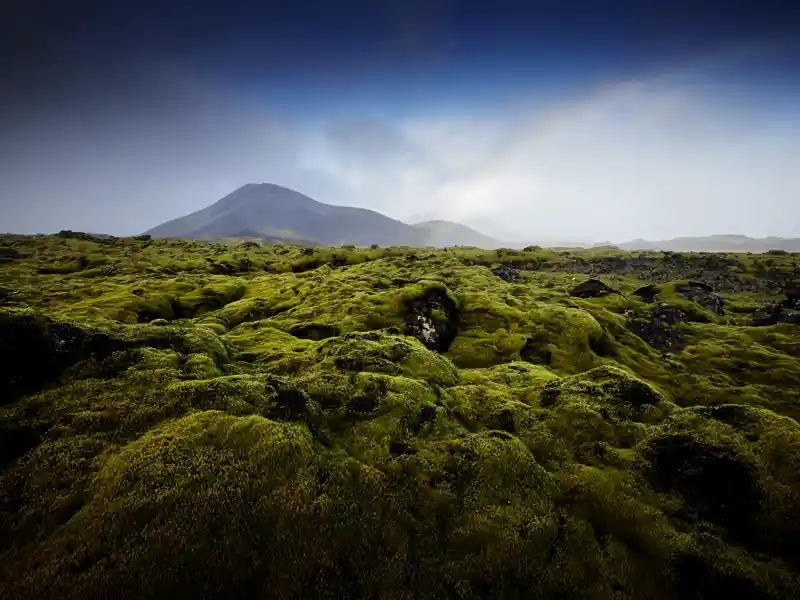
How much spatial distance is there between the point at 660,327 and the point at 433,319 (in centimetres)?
2368

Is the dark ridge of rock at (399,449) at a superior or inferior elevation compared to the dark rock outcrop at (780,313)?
superior

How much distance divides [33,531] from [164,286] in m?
40.2

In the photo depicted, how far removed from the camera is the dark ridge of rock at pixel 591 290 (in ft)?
155

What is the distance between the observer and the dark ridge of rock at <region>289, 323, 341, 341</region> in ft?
84.4

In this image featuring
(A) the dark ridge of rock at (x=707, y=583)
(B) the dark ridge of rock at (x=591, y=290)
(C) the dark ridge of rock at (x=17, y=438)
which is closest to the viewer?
(A) the dark ridge of rock at (x=707, y=583)

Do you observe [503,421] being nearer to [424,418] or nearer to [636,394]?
[424,418]

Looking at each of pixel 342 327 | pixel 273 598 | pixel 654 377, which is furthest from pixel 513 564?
pixel 654 377

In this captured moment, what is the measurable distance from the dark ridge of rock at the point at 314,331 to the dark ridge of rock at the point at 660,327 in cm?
2761

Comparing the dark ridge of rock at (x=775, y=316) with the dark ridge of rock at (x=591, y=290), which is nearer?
the dark ridge of rock at (x=775, y=316)

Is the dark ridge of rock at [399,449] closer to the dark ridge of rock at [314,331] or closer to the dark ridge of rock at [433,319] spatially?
the dark ridge of rock at [433,319]

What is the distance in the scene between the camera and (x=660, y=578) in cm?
859

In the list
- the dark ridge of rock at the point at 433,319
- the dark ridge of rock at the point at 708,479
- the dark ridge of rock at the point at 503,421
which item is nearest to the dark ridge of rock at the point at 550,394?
the dark ridge of rock at the point at 503,421

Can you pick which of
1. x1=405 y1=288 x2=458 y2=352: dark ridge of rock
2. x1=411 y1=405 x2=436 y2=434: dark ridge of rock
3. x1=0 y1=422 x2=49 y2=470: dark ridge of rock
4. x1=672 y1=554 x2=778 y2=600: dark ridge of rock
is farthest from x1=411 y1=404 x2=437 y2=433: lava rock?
x1=405 y1=288 x2=458 y2=352: dark ridge of rock

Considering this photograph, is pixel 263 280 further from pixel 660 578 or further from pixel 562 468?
pixel 660 578
